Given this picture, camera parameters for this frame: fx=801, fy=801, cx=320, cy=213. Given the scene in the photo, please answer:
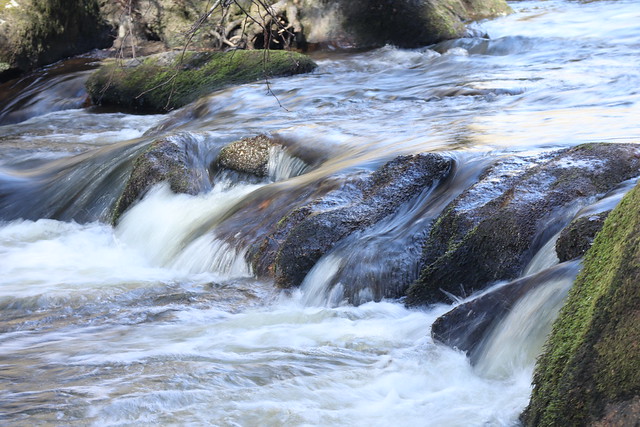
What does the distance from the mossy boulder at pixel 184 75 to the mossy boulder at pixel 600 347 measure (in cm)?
838

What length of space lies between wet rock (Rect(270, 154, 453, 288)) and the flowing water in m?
0.09

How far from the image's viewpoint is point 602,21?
12.9 metres

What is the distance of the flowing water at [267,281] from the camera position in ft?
10.2

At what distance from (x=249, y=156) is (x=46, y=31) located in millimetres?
8965

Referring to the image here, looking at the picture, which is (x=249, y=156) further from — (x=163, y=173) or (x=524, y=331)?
(x=524, y=331)

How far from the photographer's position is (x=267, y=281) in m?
4.65

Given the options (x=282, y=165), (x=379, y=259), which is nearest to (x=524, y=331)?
(x=379, y=259)

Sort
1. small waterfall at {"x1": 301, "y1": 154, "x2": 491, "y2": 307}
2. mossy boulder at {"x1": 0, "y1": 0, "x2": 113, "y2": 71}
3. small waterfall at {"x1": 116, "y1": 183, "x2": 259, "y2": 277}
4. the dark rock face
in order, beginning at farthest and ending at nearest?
mossy boulder at {"x1": 0, "y1": 0, "x2": 113, "y2": 71}
small waterfall at {"x1": 116, "y1": 183, "x2": 259, "y2": 277}
small waterfall at {"x1": 301, "y1": 154, "x2": 491, "y2": 307}
the dark rock face

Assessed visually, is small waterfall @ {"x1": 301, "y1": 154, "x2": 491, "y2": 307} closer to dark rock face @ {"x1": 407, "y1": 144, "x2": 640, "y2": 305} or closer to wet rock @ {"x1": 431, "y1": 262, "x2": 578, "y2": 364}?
dark rock face @ {"x1": 407, "y1": 144, "x2": 640, "y2": 305}

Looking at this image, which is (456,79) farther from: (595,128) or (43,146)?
(43,146)

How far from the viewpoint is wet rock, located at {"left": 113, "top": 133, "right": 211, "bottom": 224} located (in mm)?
6387

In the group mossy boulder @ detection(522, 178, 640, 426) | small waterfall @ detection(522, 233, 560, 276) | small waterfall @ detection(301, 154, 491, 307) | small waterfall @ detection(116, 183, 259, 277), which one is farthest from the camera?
small waterfall @ detection(116, 183, 259, 277)

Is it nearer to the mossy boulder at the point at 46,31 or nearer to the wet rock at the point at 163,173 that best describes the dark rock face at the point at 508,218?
the wet rock at the point at 163,173

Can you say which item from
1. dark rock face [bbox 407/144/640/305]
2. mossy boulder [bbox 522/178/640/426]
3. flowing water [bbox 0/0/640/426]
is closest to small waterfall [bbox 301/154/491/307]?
flowing water [bbox 0/0/640/426]
